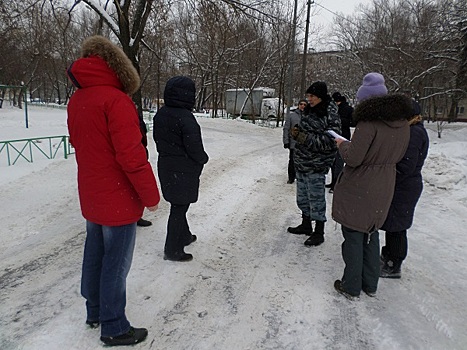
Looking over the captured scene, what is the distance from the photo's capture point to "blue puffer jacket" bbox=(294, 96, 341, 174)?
388 centimetres

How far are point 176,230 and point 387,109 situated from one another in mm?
2396

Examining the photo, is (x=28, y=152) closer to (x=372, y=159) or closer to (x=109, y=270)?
(x=109, y=270)

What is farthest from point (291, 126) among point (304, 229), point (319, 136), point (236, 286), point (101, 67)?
point (101, 67)

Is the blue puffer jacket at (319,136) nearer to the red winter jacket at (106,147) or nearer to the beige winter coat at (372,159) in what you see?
the beige winter coat at (372,159)

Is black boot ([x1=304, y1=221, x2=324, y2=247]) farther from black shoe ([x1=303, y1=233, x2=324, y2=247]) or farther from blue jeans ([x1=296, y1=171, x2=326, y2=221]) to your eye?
blue jeans ([x1=296, y1=171, x2=326, y2=221])

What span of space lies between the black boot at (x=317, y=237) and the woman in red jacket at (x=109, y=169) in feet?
8.30

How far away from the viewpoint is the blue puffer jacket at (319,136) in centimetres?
388

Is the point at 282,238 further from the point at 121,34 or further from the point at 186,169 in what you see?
the point at 121,34

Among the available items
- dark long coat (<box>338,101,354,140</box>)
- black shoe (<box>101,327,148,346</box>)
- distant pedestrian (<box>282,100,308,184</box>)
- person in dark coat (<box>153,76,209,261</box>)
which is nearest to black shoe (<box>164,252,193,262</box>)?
person in dark coat (<box>153,76,209,261</box>)

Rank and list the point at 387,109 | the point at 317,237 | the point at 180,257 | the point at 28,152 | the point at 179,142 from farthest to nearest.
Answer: the point at 28,152 < the point at 317,237 < the point at 180,257 < the point at 179,142 < the point at 387,109

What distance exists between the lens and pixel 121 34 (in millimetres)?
8945

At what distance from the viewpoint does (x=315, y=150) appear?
3973 mm

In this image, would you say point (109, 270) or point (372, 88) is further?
point (372, 88)

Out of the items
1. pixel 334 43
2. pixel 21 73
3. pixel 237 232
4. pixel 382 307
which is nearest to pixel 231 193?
pixel 237 232
